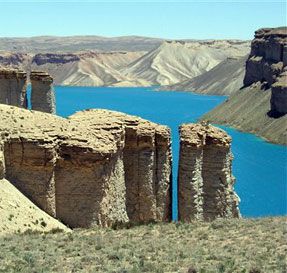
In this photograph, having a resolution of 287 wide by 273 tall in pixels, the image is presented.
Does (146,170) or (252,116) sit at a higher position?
(146,170)

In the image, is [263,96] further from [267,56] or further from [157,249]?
[157,249]

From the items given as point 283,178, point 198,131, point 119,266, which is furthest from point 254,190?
point 119,266

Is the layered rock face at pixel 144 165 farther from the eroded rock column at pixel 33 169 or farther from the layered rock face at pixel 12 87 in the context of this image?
the layered rock face at pixel 12 87

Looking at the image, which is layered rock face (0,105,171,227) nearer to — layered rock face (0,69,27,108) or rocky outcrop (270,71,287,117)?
layered rock face (0,69,27,108)

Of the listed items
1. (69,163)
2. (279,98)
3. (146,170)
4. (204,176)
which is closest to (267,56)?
(279,98)

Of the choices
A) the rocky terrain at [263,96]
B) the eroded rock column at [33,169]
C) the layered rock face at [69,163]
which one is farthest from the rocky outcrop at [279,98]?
the eroded rock column at [33,169]

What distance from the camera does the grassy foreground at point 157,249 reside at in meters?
21.5

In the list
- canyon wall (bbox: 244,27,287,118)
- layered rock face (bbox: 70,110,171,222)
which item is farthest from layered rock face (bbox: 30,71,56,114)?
canyon wall (bbox: 244,27,287,118)

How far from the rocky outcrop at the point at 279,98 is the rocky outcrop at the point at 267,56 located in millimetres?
15974

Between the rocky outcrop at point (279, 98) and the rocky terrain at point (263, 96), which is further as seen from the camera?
the rocky terrain at point (263, 96)

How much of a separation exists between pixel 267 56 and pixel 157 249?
537 ft

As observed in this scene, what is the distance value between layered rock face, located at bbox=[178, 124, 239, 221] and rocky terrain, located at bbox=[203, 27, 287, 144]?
336 feet

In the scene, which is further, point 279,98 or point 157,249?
point 279,98

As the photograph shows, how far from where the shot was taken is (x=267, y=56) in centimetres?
18262
